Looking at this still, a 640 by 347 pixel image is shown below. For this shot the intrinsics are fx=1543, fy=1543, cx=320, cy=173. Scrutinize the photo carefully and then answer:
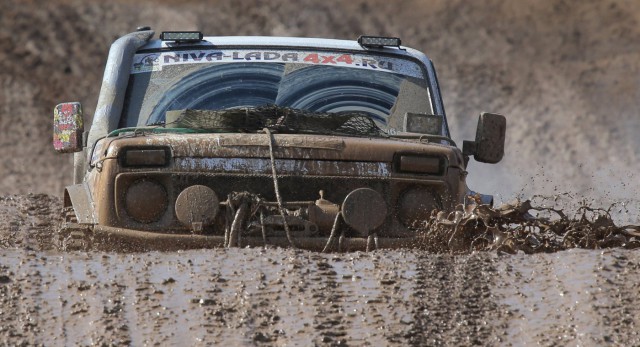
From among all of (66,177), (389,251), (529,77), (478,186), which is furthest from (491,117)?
(529,77)

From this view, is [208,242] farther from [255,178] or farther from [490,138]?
[490,138]

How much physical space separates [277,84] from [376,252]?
2342mm

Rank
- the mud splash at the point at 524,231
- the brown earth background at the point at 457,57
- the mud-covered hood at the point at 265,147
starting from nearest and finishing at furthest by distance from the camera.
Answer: the mud splash at the point at 524,231 → the mud-covered hood at the point at 265,147 → the brown earth background at the point at 457,57

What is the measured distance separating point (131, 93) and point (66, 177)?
14897 millimetres

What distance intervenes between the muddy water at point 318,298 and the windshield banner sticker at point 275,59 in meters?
2.46

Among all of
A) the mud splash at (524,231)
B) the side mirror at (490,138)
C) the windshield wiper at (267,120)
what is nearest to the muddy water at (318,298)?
the mud splash at (524,231)

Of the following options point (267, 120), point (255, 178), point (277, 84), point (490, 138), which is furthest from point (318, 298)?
point (277, 84)

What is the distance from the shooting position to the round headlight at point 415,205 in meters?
7.79

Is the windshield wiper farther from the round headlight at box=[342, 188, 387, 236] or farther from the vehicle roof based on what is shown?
the vehicle roof

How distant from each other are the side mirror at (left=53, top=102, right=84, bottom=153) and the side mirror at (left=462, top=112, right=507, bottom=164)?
2251 millimetres

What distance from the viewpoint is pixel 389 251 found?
23.1 feet

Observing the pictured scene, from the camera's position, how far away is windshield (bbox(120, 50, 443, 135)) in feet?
29.2

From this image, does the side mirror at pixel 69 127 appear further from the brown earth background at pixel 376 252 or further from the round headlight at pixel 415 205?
the round headlight at pixel 415 205

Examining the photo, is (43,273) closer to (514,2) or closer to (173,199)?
(173,199)
